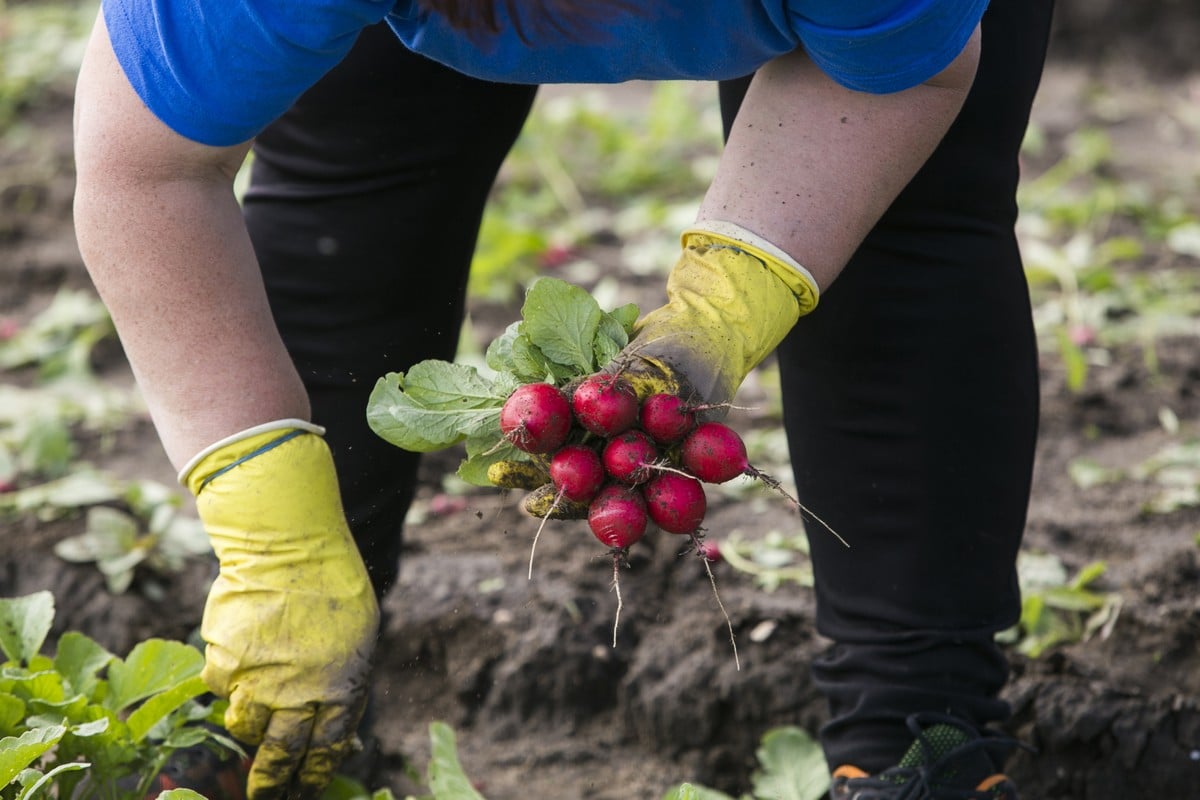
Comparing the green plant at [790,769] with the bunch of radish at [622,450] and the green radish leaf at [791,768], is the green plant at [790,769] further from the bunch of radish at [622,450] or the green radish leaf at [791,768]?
the bunch of radish at [622,450]

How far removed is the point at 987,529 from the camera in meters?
1.67

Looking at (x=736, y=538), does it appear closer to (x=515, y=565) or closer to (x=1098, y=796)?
(x=515, y=565)

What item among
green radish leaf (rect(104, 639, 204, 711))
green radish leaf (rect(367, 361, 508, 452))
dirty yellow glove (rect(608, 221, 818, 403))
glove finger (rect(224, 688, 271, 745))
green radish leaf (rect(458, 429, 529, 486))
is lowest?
green radish leaf (rect(104, 639, 204, 711))

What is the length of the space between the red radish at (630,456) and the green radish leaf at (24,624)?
85cm

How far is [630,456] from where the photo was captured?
49.4 inches

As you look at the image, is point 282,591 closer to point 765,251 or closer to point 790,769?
point 765,251

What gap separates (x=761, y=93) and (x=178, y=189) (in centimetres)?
61

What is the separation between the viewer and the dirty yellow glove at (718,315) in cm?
130

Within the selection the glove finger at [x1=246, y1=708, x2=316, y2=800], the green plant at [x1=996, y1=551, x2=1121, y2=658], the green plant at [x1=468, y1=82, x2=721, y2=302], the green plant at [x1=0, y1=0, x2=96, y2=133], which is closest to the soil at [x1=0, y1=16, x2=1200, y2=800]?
the green plant at [x1=996, y1=551, x2=1121, y2=658]

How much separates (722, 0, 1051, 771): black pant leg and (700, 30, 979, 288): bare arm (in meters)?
0.21

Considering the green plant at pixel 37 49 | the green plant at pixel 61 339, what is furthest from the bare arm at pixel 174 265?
the green plant at pixel 37 49

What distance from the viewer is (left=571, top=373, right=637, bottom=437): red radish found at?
123cm

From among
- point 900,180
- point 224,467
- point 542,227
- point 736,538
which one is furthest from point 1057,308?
point 224,467

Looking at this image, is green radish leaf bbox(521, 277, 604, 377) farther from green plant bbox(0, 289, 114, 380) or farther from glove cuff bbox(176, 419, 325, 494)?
green plant bbox(0, 289, 114, 380)
